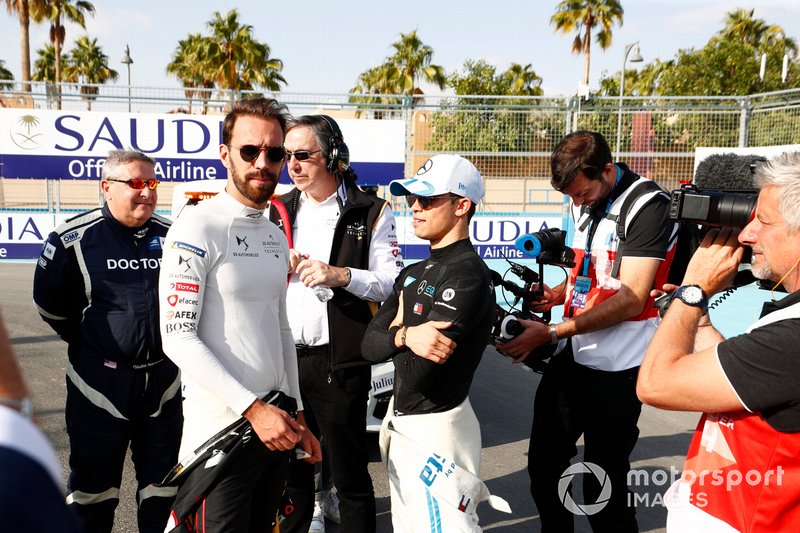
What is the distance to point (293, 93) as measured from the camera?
33.2 feet

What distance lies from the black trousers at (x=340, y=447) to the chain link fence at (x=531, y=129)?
288 inches

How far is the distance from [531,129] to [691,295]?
31.3 ft

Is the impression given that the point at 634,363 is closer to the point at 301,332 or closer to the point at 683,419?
the point at 301,332

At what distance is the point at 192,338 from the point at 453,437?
110 centimetres

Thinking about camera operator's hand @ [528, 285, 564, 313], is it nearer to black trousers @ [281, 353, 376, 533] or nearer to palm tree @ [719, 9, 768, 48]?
black trousers @ [281, 353, 376, 533]

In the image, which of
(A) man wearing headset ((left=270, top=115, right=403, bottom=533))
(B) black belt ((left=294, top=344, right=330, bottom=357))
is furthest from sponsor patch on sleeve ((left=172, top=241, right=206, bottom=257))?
(B) black belt ((left=294, top=344, right=330, bottom=357))

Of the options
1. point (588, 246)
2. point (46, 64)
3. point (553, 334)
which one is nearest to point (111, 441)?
point (553, 334)

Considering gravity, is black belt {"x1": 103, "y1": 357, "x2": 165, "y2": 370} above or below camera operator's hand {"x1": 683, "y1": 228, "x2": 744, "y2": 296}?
below

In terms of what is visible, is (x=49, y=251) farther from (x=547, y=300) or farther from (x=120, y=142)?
(x=120, y=142)

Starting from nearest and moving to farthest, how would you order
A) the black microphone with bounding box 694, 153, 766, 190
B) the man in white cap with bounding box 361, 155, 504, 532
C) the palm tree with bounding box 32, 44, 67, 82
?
the man in white cap with bounding box 361, 155, 504, 532, the black microphone with bounding box 694, 153, 766, 190, the palm tree with bounding box 32, 44, 67, 82

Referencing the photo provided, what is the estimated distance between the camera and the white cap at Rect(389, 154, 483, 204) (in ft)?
9.12

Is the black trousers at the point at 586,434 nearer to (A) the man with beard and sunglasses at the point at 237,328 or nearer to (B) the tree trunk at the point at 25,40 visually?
(A) the man with beard and sunglasses at the point at 237,328

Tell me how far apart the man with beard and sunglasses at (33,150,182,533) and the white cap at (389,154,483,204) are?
5.04ft

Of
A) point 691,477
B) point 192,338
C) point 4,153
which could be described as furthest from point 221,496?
point 4,153
